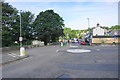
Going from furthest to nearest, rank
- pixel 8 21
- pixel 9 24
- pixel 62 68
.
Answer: pixel 9 24, pixel 8 21, pixel 62 68

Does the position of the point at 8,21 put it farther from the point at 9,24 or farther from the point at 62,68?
the point at 62,68

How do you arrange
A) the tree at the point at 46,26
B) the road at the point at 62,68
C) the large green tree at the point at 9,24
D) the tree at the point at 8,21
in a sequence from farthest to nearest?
1. the tree at the point at 46,26
2. the tree at the point at 8,21
3. the large green tree at the point at 9,24
4. the road at the point at 62,68

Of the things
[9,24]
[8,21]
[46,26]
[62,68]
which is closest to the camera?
[62,68]

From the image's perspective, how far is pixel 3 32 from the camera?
19.9m

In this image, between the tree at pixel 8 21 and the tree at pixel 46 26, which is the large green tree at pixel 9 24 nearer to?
the tree at pixel 8 21

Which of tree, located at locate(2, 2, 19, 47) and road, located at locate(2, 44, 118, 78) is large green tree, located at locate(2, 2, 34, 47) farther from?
road, located at locate(2, 44, 118, 78)

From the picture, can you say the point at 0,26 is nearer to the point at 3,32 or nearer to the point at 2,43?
the point at 3,32

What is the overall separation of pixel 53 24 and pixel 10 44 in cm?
2561

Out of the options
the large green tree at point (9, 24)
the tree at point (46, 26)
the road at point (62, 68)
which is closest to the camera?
the road at point (62, 68)

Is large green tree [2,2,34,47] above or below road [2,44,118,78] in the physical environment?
above

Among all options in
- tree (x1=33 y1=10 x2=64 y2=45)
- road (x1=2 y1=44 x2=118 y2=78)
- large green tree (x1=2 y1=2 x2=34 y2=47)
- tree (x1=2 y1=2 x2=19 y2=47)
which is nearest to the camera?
road (x1=2 y1=44 x2=118 y2=78)

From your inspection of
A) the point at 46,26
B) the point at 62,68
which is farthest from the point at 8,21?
the point at 46,26

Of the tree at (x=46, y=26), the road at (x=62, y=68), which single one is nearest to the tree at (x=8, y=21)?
the road at (x=62, y=68)

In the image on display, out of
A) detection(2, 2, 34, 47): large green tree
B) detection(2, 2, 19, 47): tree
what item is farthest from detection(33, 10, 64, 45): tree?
detection(2, 2, 19, 47): tree
